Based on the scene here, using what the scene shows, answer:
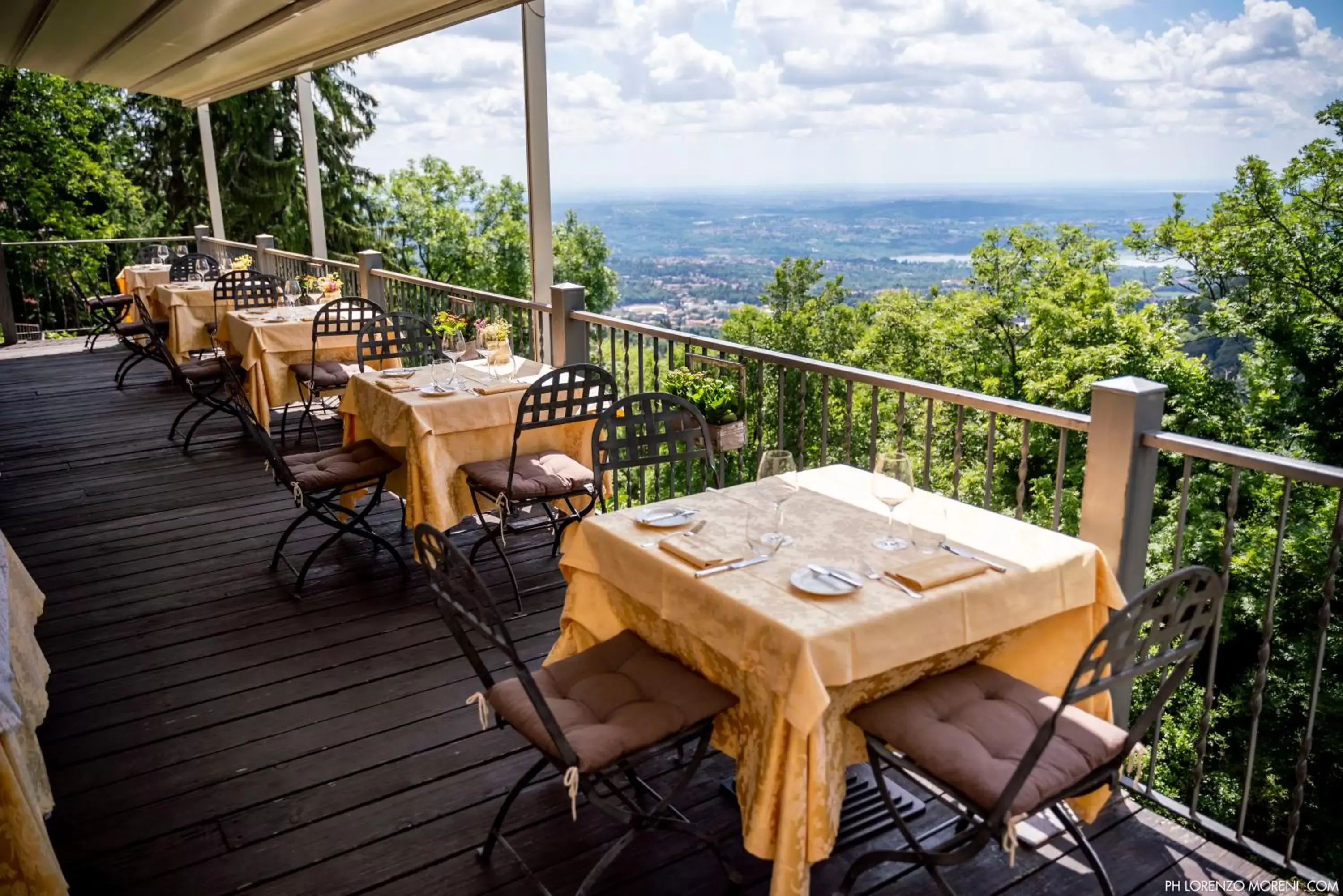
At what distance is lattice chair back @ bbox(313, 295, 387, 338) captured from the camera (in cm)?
608

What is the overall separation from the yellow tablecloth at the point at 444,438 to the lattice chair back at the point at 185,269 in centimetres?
565

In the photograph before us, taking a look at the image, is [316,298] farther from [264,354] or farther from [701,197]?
[701,197]

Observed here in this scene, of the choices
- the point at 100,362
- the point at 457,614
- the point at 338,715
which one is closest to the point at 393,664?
the point at 338,715

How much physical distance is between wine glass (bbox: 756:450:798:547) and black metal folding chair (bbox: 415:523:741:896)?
514 millimetres

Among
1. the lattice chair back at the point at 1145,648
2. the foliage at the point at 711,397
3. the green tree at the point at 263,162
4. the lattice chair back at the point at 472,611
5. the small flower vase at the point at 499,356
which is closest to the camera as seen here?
the lattice chair back at the point at 1145,648

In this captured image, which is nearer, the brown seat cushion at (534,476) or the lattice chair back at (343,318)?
the brown seat cushion at (534,476)

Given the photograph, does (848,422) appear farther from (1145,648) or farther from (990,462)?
(1145,648)

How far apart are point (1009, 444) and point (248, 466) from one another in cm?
2265

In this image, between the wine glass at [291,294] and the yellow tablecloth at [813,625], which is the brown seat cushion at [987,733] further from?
the wine glass at [291,294]

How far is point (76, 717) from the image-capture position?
328 cm

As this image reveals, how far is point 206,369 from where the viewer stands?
22.3 feet

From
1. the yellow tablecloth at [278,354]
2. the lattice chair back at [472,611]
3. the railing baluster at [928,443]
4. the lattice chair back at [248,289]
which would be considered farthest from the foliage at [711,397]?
the lattice chair back at [248,289]

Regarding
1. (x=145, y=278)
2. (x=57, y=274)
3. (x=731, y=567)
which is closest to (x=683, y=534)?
(x=731, y=567)

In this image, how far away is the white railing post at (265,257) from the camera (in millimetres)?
10195
